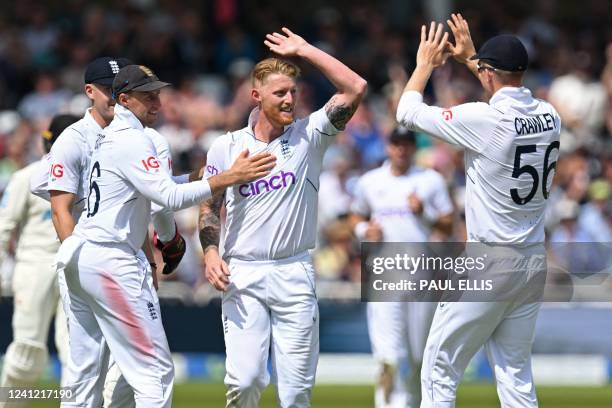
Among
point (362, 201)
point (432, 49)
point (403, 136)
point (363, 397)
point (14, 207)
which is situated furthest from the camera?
point (363, 397)

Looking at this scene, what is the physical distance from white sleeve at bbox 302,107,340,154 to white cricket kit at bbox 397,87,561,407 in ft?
1.51

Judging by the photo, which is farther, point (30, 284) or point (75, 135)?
point (30, 284)

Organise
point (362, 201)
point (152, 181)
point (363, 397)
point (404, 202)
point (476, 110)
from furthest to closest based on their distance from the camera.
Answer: point (363, 397)
point (362, 201)
point (404, 202)
point (476, 110)
point (152, 181)

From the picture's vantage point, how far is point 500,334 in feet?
27.8

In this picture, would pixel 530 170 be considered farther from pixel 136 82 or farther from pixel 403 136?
pixel 403 136

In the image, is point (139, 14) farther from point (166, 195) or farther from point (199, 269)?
point (166, 195)

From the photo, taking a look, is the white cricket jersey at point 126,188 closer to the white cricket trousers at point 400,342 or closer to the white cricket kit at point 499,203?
the white cricket kit at point 499,203

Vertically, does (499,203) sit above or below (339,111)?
below

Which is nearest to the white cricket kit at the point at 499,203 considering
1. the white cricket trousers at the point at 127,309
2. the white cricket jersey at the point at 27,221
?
the white cricket trousers at the point at 127,309

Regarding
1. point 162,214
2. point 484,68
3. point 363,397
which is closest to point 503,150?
point 484,68

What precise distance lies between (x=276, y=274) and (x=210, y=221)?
59 cm

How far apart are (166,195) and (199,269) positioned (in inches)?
302

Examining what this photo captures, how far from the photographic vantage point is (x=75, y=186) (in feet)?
28.3

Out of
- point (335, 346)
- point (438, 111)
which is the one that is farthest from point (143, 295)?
point (335, 346)
